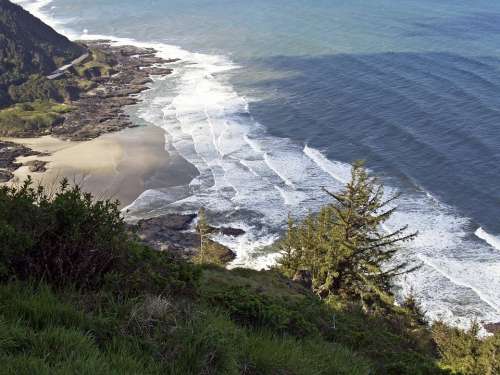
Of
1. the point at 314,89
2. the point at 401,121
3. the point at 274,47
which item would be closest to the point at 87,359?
the point at 401,121

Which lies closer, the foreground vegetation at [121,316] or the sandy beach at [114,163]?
the foreground vegetation at [121,316]

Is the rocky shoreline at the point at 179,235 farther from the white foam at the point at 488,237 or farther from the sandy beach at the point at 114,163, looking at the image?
the white foam at the point at 488,237

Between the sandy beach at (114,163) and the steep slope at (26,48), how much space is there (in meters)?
29.7

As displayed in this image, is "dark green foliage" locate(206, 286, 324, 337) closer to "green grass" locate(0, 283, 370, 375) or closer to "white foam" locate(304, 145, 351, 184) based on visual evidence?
"green grass" locate(0, 283, 370, 375)

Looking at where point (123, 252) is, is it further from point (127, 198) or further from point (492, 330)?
point (127, 198)

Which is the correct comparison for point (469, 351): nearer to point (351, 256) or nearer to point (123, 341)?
point (351, 256)

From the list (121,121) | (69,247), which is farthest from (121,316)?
(121,121)

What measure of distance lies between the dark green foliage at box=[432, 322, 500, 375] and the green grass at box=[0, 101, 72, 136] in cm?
5580

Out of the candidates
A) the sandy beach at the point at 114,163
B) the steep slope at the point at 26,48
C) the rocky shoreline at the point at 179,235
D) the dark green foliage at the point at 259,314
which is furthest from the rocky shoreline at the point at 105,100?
the dark green foliage at the point at 259,314

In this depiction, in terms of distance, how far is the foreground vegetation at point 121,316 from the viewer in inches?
242

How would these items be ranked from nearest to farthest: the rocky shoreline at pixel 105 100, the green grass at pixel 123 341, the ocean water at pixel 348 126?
the green grass at pixel 123 341
the ocean water at pixel 348 126
the rocky shoreline at pixel 105 100

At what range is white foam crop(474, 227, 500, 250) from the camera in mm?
38316

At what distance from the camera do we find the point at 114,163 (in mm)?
53938

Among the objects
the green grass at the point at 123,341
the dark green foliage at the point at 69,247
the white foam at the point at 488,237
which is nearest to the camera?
the green grass at the point at 123,341
